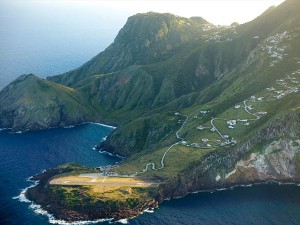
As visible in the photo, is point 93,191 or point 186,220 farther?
point 93,191

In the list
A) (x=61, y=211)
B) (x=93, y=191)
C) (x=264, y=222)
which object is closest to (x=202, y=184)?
(x=264, y=222)

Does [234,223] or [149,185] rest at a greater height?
[149,185]

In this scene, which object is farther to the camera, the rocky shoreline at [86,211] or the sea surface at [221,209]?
the rocky shoreline at [86,211]

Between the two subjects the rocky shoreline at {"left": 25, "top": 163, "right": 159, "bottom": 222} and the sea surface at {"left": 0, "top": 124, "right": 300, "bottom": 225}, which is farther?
the rocky shoreline at {"left": 25, "top": 163, "right": 159, "bottom": 222}

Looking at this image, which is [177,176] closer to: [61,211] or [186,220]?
[186,220]

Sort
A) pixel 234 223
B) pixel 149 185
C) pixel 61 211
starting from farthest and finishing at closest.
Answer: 1. pixel 149 185
2. pixel 61 211
3. pixel 234 223

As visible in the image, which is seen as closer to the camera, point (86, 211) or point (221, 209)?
point (221, 209)

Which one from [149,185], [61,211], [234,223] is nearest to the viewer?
[234,223]

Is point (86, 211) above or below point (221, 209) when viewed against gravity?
above

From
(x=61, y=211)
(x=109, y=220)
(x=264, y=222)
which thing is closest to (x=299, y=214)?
(x=264, y=222)
